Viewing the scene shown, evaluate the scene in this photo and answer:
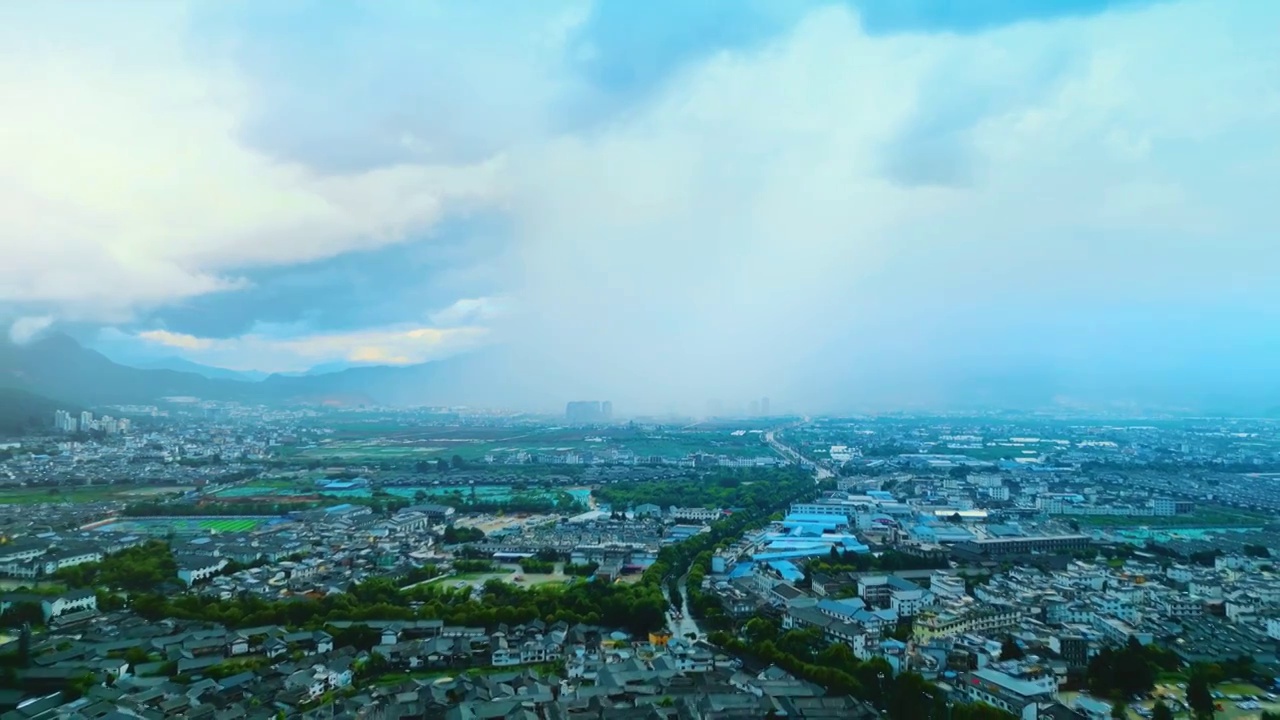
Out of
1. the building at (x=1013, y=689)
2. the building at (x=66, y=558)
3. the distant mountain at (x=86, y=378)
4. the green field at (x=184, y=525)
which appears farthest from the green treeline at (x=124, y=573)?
the distant mountain at (x=86, y=378)

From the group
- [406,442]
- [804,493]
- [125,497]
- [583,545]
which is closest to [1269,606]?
[583,545]

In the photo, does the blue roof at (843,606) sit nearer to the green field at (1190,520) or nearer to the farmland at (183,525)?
the green field at (1190,520)

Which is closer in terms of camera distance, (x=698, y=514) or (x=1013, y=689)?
(x=1013, y=689)

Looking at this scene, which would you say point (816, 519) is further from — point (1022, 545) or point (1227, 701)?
point (1227, 701)

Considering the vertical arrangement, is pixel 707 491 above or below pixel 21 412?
below

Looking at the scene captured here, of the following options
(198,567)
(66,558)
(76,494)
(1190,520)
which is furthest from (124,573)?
(1190,520)

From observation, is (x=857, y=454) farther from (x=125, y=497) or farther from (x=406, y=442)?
(x=125, y=497)

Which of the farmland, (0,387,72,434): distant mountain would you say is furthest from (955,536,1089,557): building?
(0,387,72,434): distant mountain

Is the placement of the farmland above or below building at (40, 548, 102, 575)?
below

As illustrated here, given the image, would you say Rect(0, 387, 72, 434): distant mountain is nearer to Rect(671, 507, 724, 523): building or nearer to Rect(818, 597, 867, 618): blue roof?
Rect(671, 507, 724, 523): building
